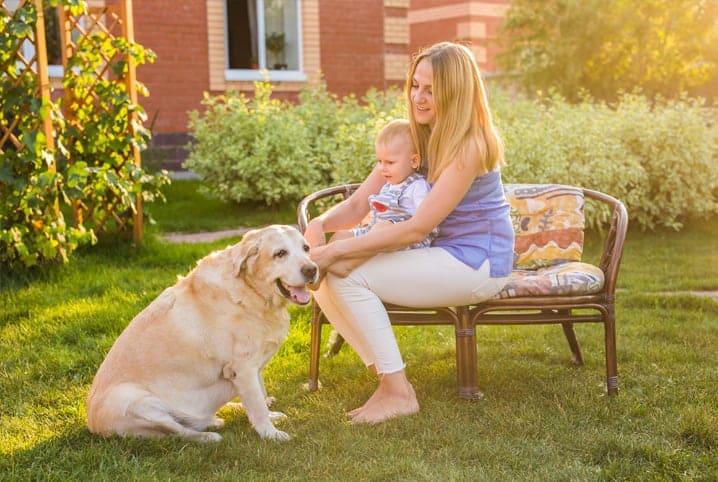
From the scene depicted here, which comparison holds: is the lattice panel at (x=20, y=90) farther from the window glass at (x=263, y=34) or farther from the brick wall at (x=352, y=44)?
the brick wall at (x=352, y=44)

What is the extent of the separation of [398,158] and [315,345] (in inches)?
42.0

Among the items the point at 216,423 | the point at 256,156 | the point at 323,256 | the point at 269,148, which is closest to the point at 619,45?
the point at 269,148

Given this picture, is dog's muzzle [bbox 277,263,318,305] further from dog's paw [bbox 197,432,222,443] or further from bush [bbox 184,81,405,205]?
bush [bbox 184,81,405,205]

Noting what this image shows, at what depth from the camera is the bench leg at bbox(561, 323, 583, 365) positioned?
4.36 meters

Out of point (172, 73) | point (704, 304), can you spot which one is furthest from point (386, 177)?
point (172, 73)

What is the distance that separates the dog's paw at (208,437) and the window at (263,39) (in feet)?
33.3

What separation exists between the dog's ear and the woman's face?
3.34 feet

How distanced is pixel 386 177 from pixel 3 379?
2304 mm

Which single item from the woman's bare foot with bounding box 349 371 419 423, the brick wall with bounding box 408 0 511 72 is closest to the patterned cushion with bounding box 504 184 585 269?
the woman's bare foot with bounding box 349 371 419 423

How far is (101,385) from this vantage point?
3305mm

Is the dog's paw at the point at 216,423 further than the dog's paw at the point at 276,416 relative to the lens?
No

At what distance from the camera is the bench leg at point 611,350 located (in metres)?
3.78

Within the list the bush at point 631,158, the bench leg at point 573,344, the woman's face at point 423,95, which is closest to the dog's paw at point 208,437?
the woman's face at point 423,95

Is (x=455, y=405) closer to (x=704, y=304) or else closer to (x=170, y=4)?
(x=704, y=304)
